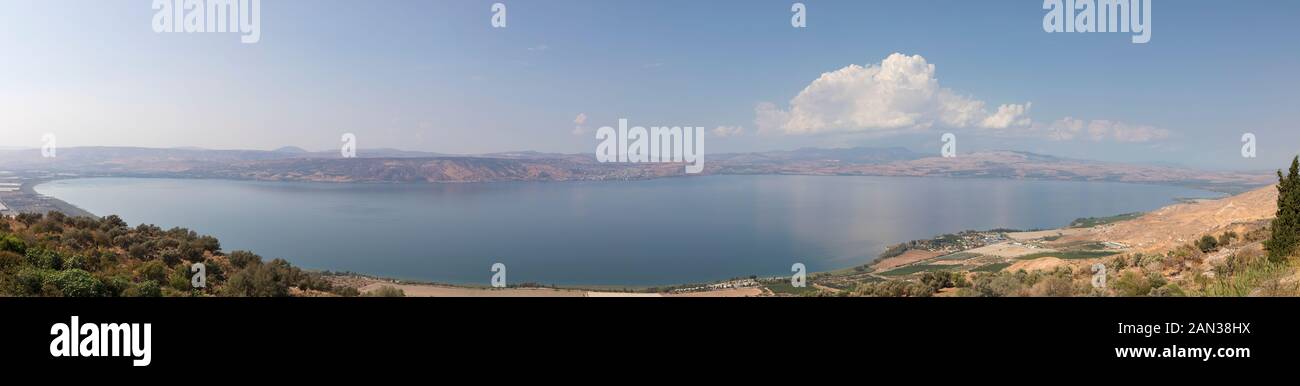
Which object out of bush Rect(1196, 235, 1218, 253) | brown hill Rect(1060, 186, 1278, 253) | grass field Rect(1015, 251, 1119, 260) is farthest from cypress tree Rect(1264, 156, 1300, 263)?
grass field Rect(1015, 251, 1119, 260)

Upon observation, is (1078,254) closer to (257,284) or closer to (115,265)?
(257,284)

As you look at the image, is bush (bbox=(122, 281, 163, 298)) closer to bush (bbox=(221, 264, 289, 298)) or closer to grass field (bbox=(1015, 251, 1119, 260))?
bush (bbox=(221, 264, 289, 298))

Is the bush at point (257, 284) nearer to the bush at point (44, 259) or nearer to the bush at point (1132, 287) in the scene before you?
the bush at point (44, 259)

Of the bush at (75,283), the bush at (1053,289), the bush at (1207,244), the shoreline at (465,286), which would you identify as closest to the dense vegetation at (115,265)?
the bush at (75,283)

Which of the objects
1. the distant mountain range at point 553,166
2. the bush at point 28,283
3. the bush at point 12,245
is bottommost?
the bush at point 28,283

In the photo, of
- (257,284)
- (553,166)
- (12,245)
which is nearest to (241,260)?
(257,284)

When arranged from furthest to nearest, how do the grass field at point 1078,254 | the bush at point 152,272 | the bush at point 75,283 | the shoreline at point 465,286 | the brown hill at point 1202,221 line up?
the grass field at point 1078,254, the brown hill at point 1202,221, the shoreline at point 465,286, the bush at point 152,272, the bush at point 75,283
